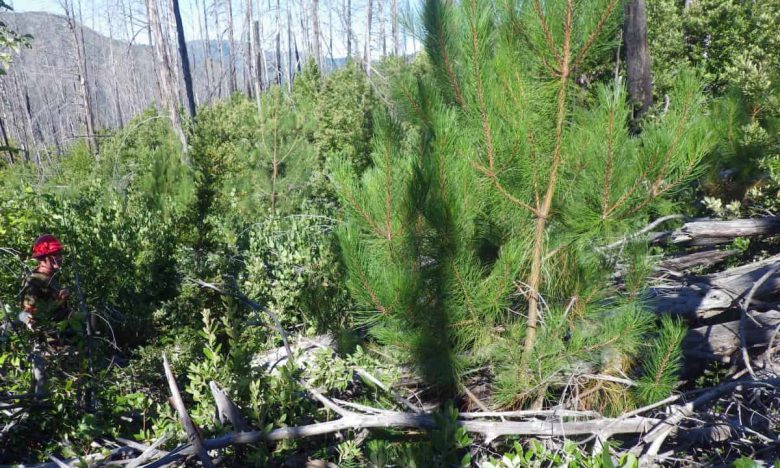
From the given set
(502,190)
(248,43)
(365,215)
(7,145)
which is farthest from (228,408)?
(248,43)

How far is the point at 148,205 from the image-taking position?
759 cm

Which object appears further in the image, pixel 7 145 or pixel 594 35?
pixel 7 145

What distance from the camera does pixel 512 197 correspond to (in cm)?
238

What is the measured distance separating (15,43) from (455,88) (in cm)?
383

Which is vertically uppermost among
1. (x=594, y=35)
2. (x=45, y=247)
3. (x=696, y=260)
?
(x=594, y=35)

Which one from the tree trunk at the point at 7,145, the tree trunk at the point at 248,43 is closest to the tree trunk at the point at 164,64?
the tree trunk at the point at 7,145

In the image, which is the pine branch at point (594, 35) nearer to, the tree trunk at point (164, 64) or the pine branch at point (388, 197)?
the pine branch at point (388, 197)

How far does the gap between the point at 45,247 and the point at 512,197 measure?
10.9 ft

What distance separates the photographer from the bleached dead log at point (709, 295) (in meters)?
3.31

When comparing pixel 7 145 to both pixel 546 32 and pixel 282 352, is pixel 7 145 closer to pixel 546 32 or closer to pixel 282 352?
pixel 282 352

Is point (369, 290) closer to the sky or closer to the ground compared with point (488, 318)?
closer to the sky

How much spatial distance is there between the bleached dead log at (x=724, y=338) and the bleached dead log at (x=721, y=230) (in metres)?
0.97

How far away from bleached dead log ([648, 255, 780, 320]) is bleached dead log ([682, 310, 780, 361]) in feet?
0.61

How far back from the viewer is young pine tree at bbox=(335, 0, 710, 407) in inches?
85.9
